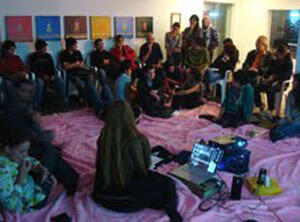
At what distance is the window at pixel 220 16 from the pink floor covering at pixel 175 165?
3.48m

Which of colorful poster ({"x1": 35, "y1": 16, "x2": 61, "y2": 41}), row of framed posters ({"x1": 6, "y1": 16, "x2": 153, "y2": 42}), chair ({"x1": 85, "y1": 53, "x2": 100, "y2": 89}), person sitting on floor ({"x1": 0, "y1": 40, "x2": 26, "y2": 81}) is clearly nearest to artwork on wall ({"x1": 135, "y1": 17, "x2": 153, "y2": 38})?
row of framed posters ({"x1": 6, "y1": 16, "x2": 153, "y2": 42})

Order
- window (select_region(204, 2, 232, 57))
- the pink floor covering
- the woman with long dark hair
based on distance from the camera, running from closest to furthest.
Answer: the pink floor covering
the woman with long dark hair
window (select_region(204, 2, 232, 57))

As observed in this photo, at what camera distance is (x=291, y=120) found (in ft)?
14.8

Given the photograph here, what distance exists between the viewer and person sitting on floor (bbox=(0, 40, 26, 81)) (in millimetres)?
5266

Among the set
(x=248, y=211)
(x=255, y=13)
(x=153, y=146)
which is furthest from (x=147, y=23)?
(x=248, y=211)

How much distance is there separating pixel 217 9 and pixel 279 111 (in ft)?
13.5

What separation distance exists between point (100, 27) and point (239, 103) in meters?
3.05

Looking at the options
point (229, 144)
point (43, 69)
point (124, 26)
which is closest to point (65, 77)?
point (43, 69)

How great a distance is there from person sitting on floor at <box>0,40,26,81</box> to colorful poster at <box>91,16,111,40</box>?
160cm

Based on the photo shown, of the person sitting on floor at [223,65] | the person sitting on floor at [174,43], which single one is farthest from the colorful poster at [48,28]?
the person sitting on floor at [223,65]

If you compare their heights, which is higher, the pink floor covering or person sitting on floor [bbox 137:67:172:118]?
person sitting on floor [bbox 137:67:172:118]

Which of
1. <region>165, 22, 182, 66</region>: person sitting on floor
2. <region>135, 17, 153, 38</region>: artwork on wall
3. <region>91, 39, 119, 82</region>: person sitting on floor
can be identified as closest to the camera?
<region>91, 39, 119, 82</region>: person sitting on floor

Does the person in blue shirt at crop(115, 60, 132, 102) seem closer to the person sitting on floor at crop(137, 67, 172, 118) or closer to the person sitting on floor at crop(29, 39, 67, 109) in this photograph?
the person sitting on floor at crop(137, 67, 172, 118)

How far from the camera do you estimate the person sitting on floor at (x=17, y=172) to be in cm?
248
